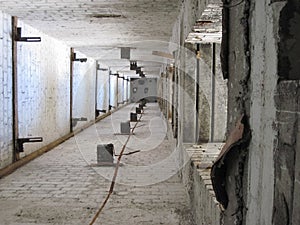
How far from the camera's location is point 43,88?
20.6 ft

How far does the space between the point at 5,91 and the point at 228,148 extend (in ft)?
13.0

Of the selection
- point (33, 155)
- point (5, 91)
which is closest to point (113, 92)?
point (33, 155)

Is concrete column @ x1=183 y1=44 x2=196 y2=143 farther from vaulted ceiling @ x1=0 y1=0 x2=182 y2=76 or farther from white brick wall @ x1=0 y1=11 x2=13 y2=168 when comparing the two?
white brick wall @ x1=0 y1=11 x2=13 y2=168

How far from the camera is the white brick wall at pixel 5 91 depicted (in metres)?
4.56

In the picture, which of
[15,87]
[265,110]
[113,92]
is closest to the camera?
[265,110]

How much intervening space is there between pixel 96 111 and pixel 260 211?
1015cm

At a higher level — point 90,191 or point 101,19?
point 101,19

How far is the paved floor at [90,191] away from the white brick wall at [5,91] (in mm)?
362

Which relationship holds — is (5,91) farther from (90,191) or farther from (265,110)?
(265,110)

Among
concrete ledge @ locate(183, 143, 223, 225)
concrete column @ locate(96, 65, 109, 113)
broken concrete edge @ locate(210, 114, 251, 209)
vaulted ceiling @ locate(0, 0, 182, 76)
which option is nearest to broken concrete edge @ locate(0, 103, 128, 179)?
vaulted ceiling @ locate(0, 0, 182, 76)

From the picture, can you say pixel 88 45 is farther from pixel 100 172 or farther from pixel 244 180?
pixel 244 180

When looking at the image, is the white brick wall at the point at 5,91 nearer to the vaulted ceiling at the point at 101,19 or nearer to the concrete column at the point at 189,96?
the vaulted ceiling at the point at 101,19

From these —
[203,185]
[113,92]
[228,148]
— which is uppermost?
[113,92]

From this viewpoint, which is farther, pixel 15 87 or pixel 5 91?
pixel 15 87
